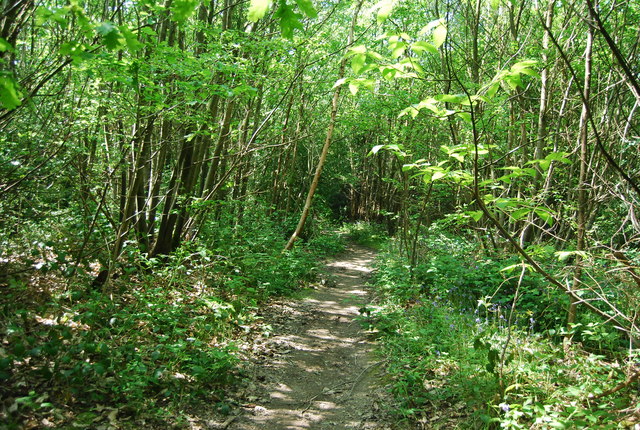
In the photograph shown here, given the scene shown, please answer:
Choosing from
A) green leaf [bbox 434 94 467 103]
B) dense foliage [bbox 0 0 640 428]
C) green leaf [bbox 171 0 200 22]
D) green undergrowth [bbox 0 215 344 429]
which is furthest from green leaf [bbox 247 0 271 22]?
green undergrowth [bbox 0 215 344 429]

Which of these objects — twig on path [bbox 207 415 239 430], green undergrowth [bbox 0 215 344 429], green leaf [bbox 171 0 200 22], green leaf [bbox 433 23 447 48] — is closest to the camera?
green leaf [bbox 433 23 447 48]

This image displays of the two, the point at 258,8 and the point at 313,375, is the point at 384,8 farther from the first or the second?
the point at 313,375

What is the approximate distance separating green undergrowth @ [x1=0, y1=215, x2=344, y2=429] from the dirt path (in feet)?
1.18

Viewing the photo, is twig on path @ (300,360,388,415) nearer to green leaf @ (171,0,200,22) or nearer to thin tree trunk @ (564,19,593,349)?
thin tree trunk @ (564,19,593,349)

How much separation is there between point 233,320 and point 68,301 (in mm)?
2173

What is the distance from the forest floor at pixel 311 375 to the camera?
4008mm

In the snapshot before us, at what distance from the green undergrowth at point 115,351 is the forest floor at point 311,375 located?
13.4 inches

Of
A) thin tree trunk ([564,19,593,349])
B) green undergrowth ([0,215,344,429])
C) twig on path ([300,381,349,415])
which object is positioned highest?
thin tree trunk ([564,19,593,349])

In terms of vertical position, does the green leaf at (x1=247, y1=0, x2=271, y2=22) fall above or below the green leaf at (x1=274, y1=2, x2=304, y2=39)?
below

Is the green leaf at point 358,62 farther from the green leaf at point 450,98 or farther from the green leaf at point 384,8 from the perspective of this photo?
the green leaf at point 450,98

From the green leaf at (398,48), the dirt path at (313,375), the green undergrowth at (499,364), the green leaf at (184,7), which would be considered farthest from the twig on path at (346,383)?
the green leaf at (184,7)

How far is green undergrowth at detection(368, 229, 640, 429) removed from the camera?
3.20 m

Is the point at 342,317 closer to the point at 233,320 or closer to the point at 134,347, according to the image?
the point at 233,320

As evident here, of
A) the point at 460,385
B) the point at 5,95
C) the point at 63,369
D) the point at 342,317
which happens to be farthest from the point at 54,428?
the point at 342,317
